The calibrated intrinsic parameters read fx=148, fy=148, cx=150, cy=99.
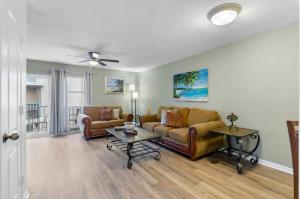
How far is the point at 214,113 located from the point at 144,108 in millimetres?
3315

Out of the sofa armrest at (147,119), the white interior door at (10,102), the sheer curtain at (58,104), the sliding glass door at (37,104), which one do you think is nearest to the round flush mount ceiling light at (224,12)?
the white interior door at (10,102)

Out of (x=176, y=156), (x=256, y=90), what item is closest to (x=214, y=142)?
(x=176, y=156)

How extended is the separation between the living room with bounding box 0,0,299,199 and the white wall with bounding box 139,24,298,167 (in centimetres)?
2

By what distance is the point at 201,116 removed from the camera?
3457 mm

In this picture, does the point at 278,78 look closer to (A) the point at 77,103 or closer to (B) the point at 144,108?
(B) the point at 144,108

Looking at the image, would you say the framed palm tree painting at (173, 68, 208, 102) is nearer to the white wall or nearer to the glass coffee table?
the white wall

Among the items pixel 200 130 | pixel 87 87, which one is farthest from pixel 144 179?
pixel 87 87

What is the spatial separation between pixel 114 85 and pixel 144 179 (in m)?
4.38

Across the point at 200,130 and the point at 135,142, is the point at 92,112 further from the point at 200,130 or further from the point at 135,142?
the point at 200,130

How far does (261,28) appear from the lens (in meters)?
2.49

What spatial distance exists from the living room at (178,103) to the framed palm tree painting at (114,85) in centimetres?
176

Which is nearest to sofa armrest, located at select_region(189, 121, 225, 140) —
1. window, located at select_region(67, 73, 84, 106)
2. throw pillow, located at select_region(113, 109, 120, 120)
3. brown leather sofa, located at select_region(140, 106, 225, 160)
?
brown leather sofa, located at select_region(140, 106, 225, 160)

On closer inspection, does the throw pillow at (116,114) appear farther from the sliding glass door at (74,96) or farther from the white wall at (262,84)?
the white wall at (262,84)

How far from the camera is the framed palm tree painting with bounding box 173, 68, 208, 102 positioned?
12.1ft
